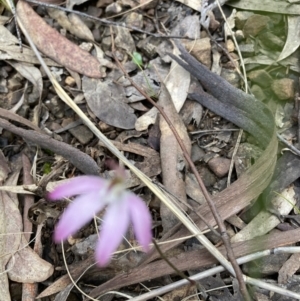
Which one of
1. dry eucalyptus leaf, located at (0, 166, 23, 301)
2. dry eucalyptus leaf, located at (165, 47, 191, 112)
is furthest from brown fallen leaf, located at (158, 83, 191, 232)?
dry eucalyptus leaf, located at (0, 166, 23, 301)

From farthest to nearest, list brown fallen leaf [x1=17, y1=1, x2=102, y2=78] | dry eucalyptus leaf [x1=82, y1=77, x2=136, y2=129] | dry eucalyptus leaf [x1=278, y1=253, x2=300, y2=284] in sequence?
brown fallen leaf [x1=17, y1=1, x2=102, y2=78] → dry eucalyptus leaf [x1=82, y1=77, x2=136, y2=129] → dry eucalyptus leaf [x1=278, y1=253, x2=300, y2=284]

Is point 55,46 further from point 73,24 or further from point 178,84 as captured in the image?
point 178,84

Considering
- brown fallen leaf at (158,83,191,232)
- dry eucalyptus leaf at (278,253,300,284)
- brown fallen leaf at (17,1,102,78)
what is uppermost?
brown fallen leaf at (17,1,102,78)

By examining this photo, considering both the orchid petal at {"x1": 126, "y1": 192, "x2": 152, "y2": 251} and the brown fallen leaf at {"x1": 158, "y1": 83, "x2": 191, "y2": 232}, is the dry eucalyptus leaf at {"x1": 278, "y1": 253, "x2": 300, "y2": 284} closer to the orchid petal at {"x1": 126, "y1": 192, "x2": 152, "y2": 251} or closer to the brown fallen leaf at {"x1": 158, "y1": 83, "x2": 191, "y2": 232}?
the brown fallen leaf at {"x1": 158, "y1": 83, "x2": 191, "y2": 232}

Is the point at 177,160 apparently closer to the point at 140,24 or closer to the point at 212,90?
the point at 212,90

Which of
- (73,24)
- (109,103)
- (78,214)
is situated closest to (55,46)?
(73,24)

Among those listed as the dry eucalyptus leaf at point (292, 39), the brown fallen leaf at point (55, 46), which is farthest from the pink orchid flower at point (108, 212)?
the dry eucalyptus leaf at point (292, 39)

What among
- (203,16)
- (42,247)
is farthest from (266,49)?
(42,247)
